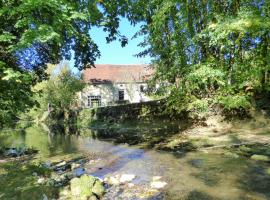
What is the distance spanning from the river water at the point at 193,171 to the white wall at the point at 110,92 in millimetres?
34000

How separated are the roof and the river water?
115 ft

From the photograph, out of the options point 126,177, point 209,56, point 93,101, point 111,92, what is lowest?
point 126,177

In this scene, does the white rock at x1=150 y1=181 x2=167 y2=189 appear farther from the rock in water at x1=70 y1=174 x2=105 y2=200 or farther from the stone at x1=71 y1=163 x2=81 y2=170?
the stone at x1=71 y1=163 x2=81 y2=170

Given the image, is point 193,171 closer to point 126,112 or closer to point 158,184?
point 158,184

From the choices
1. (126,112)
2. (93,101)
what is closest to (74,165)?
(126,112)

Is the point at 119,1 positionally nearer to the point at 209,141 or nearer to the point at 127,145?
the point at 209,141

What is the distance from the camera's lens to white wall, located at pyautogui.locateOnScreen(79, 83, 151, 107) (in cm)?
5084

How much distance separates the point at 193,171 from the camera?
35.7ft

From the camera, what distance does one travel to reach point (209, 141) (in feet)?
51.1

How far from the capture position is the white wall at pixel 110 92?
5084 centimetres

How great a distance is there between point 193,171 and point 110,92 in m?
41.2

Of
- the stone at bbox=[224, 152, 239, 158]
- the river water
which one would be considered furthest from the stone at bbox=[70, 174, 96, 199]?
the stone at bbox=[224, 152, 239, 158]

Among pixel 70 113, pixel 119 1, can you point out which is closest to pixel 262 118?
pixel 119 1

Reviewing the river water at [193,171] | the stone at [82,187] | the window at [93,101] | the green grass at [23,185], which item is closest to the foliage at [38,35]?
the green grass at [23,185]
